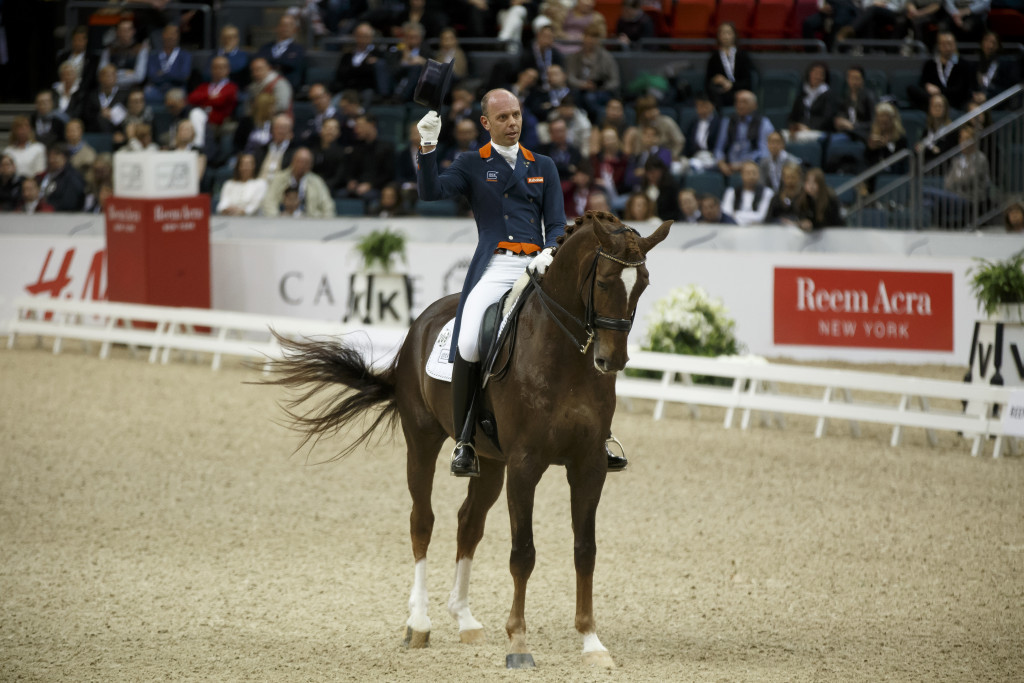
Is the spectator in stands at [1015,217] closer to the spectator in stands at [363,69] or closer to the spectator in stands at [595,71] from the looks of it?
the spectator in stands at [595,71]

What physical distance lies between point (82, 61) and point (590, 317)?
17.0 meters

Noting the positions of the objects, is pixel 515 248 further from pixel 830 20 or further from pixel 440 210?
pixel 830 20

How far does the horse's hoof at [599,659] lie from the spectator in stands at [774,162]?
980 cm

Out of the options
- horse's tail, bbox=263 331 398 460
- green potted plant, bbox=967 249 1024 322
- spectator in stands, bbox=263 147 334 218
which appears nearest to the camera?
horse's tail, bbox=263 331 398 460

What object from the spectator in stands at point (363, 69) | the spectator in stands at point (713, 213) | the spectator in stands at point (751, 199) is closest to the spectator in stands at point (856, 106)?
the spectator in stands at point (751, 199)

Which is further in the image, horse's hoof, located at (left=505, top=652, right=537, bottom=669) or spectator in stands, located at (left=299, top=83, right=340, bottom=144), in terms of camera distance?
spectator in stands, located at (left=299, top=83, right=340, bottom=144)

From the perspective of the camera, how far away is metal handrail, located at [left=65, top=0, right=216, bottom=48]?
20.3 metres

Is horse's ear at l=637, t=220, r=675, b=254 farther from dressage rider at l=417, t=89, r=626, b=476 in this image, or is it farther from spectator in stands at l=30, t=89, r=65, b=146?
spectator in stands at l=30, t=89, r=65, b=146

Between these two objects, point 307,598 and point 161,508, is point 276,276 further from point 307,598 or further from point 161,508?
point 307,598

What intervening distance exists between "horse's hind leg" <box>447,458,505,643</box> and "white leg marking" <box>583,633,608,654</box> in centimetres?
64

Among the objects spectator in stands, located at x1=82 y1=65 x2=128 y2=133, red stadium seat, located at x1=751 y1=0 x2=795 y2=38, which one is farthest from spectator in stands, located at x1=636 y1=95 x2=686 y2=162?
spectator in stands, located at x1=82 y1=65 x2=128 y2=133

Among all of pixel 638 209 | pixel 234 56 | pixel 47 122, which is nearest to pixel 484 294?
pixel 638 209

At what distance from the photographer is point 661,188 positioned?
1422 cm

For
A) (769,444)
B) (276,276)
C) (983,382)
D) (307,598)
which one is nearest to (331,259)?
(276,276)
